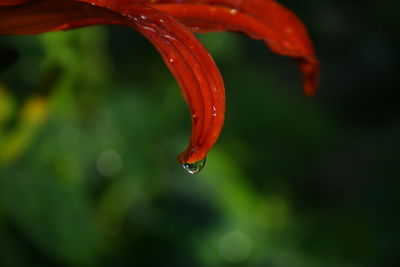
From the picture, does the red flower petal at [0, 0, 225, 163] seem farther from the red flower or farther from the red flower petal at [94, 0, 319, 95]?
the red flower petal at [94, 0, 319, 95]

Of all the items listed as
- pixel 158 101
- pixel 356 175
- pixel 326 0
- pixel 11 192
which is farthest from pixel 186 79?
pixel 356 175

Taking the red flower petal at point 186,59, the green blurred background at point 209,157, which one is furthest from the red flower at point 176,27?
the green blurred background at point 209,157

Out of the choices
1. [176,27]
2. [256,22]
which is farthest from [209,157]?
[176,27]

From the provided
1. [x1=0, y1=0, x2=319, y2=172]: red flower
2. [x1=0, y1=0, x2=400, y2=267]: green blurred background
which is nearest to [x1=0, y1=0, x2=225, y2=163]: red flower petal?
[x1=0, y1=0, x2=319, y2=172]: red flower

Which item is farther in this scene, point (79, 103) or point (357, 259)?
point (357, 259)

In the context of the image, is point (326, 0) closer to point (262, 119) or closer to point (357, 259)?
point (262, 119)

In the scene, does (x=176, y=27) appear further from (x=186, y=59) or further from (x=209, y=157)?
(x=209, y=157)

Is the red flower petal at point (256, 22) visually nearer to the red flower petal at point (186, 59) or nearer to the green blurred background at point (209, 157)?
the red flower petal at point (186, 59)
